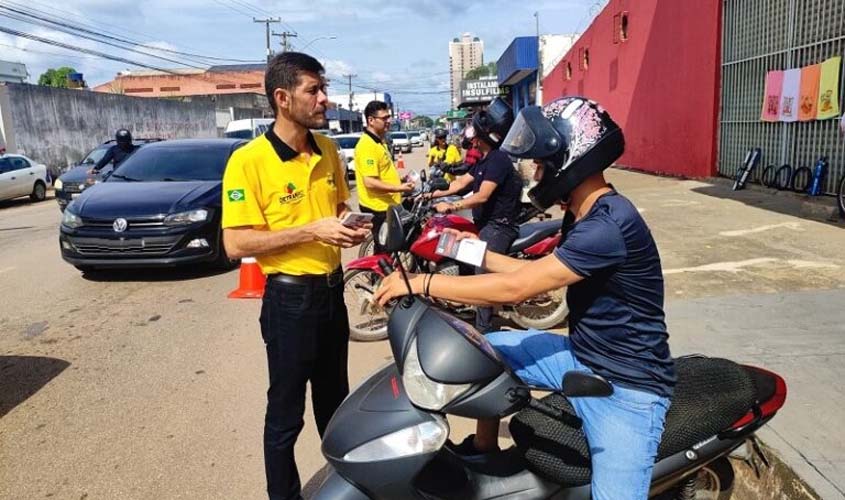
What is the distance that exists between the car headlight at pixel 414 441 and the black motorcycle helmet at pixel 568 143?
865 millimetres

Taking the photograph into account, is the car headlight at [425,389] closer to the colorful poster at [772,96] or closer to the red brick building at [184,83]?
the colorful poster at [772,96]

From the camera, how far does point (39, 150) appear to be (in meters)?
25.1

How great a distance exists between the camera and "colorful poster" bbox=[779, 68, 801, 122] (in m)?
10.9

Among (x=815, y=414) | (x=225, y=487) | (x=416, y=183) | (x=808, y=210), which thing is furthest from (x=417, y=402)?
(x=808, y=210)

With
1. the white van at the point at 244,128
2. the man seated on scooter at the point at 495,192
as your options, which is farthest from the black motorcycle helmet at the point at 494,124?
the white van at the point at 244,128

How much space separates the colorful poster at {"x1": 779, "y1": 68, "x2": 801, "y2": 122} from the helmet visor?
34.9 ft

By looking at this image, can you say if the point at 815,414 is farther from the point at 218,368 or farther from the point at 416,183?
the point at 416,183

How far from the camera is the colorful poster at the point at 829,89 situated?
9.80 meters

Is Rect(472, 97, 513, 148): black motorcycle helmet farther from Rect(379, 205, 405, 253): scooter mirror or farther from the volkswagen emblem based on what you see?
the volkswagen emblem

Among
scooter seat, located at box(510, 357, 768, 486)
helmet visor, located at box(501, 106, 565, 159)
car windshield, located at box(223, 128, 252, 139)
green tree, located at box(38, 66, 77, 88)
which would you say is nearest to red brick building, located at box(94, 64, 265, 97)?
green tree, located at box(38, 66, 77, 88)

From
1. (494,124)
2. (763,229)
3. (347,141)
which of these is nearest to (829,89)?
(763,229)

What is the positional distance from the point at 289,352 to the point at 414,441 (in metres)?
0.87

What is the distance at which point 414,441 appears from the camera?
201 cm

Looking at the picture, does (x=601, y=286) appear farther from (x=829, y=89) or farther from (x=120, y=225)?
(x=829, y=89)
